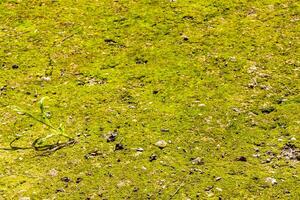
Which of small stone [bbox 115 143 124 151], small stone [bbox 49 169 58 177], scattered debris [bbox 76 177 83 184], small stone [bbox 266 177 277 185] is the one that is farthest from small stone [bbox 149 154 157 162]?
small stone [bbox 266 177 277 185]

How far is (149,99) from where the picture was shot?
4477mm

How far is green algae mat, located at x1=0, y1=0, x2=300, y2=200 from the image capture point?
3854mm

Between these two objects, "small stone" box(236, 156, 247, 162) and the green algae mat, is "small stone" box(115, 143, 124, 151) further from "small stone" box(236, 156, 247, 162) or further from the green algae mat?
"small stone" box(236, 156, 247, 162)

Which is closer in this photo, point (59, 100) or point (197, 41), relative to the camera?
point (59, 100)

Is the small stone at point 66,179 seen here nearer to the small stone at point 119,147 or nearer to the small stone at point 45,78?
the small stone at point 119,147

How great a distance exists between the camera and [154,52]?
4.91 meters

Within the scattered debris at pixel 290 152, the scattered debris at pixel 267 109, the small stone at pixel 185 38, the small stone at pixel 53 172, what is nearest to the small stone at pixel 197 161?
the scattered debris at pixel 290 152

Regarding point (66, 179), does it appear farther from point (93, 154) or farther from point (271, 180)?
point (271, 180)

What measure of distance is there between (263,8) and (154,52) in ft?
4.10

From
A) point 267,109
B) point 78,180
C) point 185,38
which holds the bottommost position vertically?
point 78,180

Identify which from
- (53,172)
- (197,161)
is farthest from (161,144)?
(53,172)

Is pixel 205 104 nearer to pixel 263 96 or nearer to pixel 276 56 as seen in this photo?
pixel 263 96

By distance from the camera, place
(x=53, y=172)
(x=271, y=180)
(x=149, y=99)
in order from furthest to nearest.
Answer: (x=149, y=99) < (x=53, y=172) < (x=271, y=180)

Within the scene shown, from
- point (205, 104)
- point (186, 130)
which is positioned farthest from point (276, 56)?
point (186, 130)
